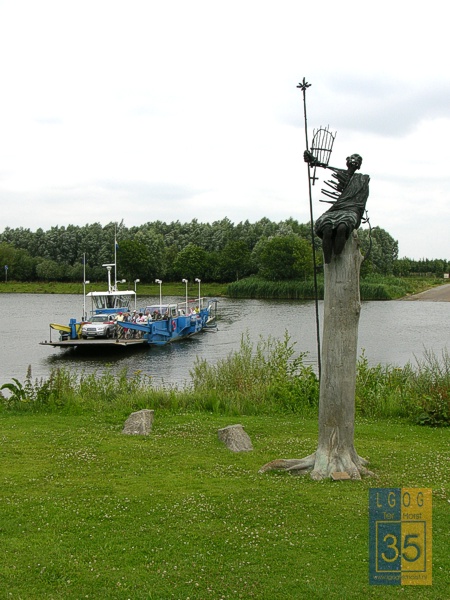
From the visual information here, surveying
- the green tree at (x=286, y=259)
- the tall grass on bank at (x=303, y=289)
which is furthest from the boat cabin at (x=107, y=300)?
the green tree at (x=286, y=259)

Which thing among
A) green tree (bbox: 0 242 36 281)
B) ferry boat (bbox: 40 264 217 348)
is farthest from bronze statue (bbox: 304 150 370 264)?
green tree (bbox: 0 242 36 281)

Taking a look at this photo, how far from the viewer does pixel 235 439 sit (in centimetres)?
1041

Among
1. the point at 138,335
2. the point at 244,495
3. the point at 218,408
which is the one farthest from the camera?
the point at 138,335

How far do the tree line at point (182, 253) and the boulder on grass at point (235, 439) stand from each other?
3195 inches

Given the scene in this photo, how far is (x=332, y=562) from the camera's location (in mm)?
6211

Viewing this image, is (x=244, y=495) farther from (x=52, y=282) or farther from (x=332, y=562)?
(x=52, y=282)

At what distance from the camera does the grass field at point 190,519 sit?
19.2 feet

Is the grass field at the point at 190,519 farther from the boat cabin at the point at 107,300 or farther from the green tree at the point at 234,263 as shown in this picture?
the green tree at the point at 234,263

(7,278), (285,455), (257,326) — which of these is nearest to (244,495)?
(285,455)

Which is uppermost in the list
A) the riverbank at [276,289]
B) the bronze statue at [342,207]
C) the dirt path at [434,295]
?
the bronze statue at [342,207]

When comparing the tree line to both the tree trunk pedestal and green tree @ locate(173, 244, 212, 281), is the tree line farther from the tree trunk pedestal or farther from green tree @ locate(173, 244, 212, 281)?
the tree trunk pedestal

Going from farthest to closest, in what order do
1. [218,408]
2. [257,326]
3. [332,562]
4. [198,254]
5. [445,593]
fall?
[198,254]
[257,326]
[218,408]
[332,562]
[445,593]

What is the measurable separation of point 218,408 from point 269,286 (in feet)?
239

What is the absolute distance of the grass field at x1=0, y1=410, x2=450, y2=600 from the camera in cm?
586
